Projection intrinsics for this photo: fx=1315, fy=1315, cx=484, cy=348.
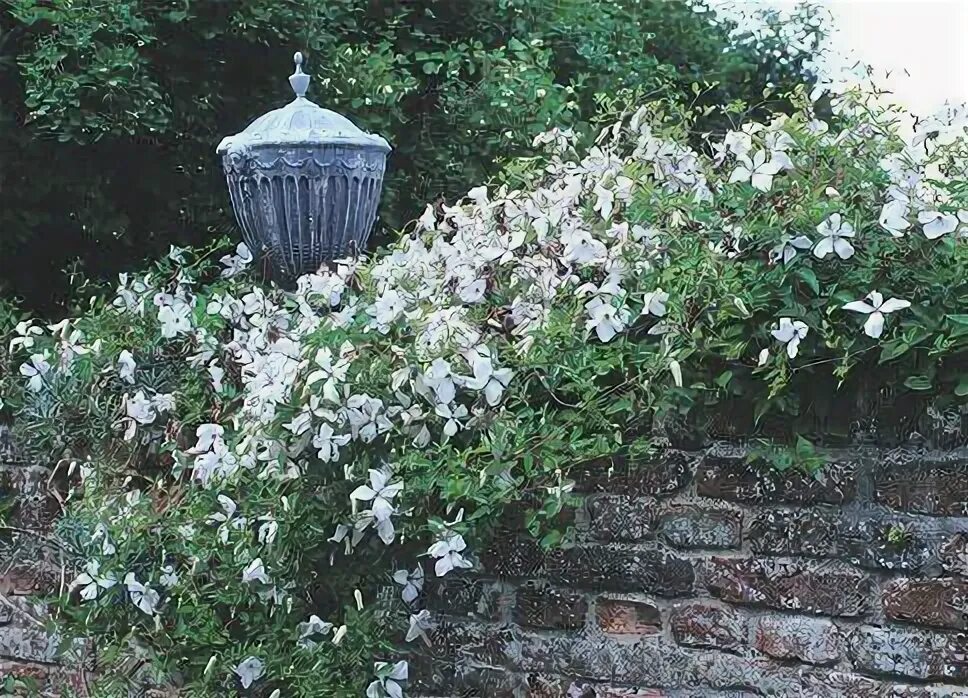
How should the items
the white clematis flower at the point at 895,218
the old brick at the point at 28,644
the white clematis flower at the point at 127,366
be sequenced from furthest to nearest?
the old brick at the point at 28,644 < the white clematis flower at the point at 127,366 < the white clematis flower at the point at 895,218

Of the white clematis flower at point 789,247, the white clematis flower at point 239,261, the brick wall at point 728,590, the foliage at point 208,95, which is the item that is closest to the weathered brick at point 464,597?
the brick wall at point 728,590

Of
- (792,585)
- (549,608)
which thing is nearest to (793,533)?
(792,585)

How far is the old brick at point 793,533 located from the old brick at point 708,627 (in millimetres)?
195

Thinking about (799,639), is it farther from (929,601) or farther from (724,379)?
(724,379)

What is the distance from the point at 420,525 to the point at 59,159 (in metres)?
4.23

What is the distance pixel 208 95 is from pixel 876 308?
493cm

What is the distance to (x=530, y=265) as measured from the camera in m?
3.70

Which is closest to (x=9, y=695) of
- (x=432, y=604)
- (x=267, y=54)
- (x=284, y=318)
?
(x=284, y=318)

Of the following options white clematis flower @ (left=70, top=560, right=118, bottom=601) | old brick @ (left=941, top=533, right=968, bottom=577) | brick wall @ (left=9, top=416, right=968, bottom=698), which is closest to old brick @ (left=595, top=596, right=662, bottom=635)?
brick wall @ (left=9, top=416, right=968, bottom=698)

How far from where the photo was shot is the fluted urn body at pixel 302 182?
5.20 metres

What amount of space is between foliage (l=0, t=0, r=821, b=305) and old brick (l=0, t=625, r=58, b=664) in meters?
2.46

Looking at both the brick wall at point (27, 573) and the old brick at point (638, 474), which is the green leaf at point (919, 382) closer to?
the old brick at point (638, 474)

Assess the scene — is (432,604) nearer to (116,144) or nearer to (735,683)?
(735,683)

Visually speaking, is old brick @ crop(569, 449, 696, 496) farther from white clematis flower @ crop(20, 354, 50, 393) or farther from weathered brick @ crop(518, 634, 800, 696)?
white clematis flower @ crop(20, 354, 50, 393)
